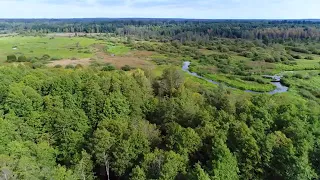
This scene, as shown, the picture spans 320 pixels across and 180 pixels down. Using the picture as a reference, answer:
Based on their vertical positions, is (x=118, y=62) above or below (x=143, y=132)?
below

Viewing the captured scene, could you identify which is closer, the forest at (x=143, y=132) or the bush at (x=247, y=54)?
the forest at (x=143, y=132)

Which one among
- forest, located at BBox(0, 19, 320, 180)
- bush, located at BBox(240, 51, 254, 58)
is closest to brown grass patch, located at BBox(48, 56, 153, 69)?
forest, located at BBox(0, 19, 320, 180)

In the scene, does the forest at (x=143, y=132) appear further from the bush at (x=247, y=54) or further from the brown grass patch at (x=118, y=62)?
the bush at (x=247, y=54)

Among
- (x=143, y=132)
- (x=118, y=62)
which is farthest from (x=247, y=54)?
(x=143, y=132)

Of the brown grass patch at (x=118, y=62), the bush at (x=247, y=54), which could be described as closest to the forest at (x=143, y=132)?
the brown grass patch at (x=118, y=62)

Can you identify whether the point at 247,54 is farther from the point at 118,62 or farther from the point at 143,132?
the point at 143,132

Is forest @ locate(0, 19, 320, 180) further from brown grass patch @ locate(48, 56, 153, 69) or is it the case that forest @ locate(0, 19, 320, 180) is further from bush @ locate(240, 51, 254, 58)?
bush @ locate(240, 51, 254, 58)

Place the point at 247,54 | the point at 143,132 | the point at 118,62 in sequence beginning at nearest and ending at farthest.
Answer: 1. the point at 143,132
2. the point at 118,62
3. the point at 247,54

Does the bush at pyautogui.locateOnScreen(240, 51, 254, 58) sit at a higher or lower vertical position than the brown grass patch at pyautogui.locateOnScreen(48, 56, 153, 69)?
higher

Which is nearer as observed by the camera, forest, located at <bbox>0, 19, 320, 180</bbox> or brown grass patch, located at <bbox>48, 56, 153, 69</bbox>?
forest, located at <bbox>0, 19, 320, 180</bbox>

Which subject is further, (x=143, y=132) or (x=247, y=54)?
(x=247, y=54)

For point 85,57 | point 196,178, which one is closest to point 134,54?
point 85,57
